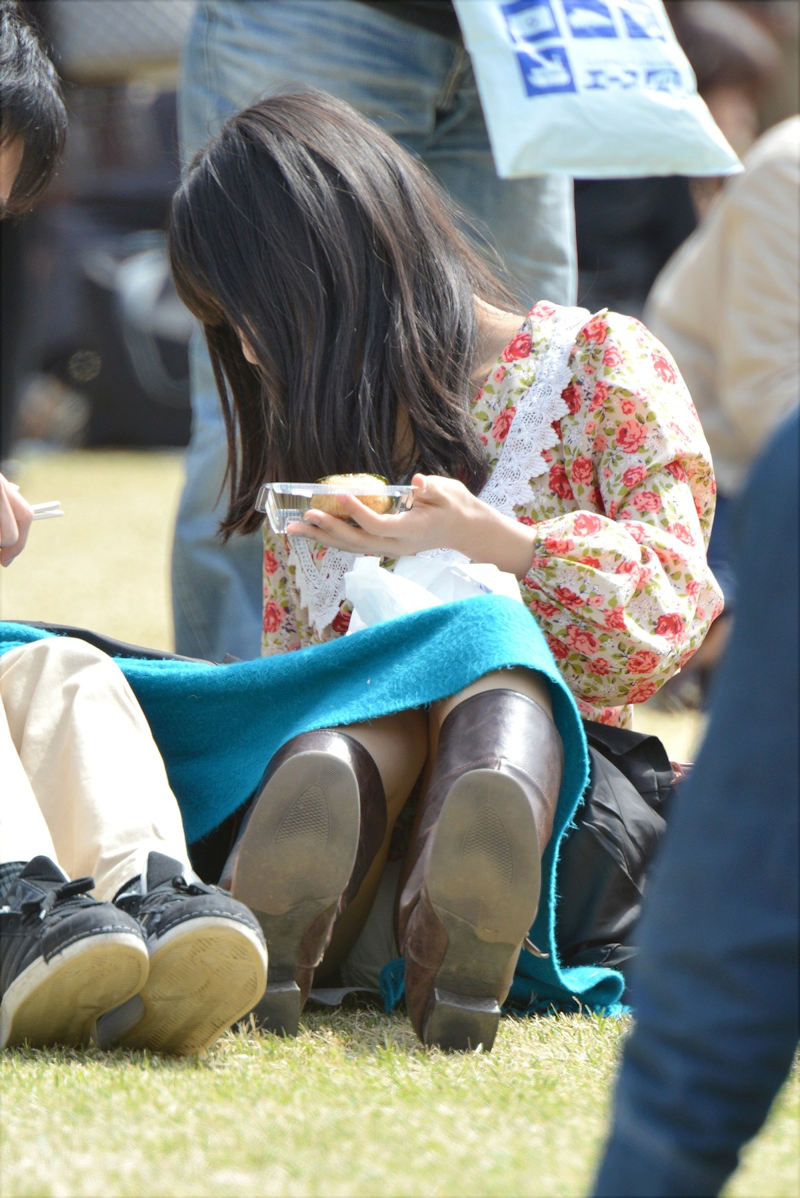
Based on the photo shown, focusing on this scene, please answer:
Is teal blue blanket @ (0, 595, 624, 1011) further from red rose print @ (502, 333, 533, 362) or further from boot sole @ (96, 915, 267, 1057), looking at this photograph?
red rose print @ (502, 333, 533, 362)

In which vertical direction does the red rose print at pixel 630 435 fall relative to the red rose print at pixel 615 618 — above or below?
above

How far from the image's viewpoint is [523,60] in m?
2.14

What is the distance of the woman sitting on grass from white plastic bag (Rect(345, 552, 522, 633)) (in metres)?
0.03

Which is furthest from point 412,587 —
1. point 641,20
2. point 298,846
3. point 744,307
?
point 744,307

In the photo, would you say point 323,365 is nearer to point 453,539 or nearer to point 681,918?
point 453,539

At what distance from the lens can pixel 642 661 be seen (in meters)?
1.67

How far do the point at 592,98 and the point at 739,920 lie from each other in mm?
1614

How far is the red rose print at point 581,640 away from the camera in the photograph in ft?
5.48

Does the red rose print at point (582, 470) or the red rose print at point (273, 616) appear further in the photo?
the red rose print at point (273, 616)

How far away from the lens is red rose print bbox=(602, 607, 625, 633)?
5.36 feet

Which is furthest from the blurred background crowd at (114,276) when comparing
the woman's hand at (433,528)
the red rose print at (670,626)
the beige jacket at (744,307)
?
the red rose print at (670,626)

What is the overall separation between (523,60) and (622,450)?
0.69m

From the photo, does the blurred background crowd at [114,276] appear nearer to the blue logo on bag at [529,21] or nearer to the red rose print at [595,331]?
the blue logo on bag at [529,21]

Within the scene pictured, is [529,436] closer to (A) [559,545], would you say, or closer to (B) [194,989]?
(A) [559,545]
